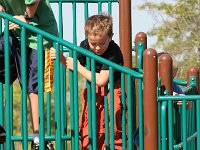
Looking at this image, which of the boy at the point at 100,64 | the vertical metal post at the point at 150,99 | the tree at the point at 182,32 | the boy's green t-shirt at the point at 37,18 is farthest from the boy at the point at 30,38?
the tree at the point at 182,32

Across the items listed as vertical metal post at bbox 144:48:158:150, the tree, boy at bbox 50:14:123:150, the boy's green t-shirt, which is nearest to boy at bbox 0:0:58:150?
the boy's green t-shirt

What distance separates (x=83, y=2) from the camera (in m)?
8.36

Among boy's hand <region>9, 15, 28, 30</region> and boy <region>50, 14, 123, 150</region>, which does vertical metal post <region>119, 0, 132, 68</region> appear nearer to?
boy <region>50, 14, 123, 150</region>

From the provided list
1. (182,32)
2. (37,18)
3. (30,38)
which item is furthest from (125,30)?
(182,32)

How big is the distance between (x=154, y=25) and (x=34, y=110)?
8540 millimetres

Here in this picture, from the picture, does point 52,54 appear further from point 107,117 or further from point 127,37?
point 127,37

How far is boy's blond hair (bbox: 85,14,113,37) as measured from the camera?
21.9 ft

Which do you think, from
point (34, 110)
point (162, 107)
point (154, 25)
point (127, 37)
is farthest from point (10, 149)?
point (154, 25)

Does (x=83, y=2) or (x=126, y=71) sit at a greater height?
(x=83, y=2)

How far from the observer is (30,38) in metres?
6.94

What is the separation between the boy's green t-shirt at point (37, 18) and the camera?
6.95m

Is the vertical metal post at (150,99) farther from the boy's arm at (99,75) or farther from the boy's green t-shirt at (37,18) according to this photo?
the boy's green t-shirt at (37,18)

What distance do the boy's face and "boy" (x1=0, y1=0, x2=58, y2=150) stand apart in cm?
34

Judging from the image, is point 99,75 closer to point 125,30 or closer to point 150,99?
point 150,99
